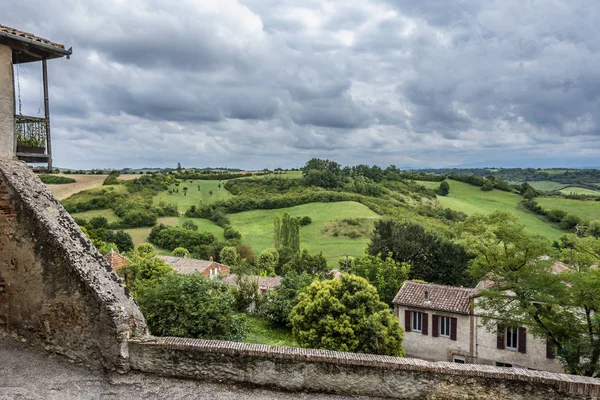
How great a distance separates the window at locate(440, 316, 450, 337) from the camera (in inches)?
906

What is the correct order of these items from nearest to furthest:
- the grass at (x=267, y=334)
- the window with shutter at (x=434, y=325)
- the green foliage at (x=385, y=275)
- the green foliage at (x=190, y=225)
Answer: the grass at (x=267, y=334), the window with shutter at (x=434, y=325), the green foliage at (x=385, y=275), the green foliage at (x=190, y=225)

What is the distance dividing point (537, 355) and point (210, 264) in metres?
30.9

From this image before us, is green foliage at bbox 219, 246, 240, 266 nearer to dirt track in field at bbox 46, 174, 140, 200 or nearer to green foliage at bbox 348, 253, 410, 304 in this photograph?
dirt track in field at bbox 46, 174, 140, 200

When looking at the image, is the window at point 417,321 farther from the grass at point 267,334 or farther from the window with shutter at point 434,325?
the grass at point 267,334

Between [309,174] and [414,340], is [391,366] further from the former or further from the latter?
[309,174]

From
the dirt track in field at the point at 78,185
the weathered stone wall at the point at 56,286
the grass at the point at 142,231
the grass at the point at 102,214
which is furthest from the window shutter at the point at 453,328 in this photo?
the grass at the point at 102,214

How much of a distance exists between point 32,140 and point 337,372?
820 cm

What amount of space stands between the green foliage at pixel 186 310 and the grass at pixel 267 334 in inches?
374

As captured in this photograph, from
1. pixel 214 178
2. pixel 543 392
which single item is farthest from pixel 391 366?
pixel 214 178

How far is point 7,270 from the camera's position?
7113 mm

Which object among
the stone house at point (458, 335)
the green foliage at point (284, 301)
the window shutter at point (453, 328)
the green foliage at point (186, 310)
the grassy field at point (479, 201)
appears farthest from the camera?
the grassy field at point (479, 201)

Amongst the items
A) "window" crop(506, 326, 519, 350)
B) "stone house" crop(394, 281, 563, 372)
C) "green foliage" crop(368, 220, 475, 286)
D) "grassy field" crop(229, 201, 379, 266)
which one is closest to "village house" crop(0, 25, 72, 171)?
"stone house" crop(394, 281, 563, 372)

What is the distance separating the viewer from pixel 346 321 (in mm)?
17359

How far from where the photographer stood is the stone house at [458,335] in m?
21.1
